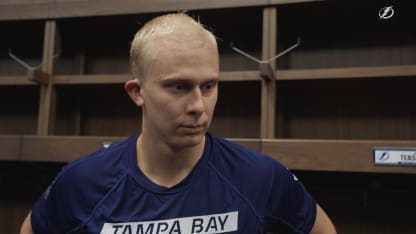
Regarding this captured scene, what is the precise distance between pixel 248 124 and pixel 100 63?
789mm

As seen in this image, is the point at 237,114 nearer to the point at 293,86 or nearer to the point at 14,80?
the point at 293,86

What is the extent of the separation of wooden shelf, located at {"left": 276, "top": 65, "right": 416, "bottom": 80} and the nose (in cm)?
68

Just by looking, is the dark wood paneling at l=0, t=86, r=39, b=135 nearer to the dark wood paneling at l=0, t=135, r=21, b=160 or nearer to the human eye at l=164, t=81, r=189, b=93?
the dark wood paneling at l=0, t=135, r=21, b=160

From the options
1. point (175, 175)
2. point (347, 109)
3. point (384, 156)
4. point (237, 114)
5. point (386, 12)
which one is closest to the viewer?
point (175, 175)

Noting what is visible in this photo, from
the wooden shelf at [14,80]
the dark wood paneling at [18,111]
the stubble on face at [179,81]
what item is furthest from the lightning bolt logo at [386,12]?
the dark wood paneling at [18,111]

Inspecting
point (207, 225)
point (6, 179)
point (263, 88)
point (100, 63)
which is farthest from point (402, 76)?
point (6, 179)

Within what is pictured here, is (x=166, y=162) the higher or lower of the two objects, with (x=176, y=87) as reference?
lower

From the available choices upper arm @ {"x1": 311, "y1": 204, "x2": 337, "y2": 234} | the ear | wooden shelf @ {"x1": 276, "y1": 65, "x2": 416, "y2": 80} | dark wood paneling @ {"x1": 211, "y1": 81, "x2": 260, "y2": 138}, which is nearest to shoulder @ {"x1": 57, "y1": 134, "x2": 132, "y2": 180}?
the ear

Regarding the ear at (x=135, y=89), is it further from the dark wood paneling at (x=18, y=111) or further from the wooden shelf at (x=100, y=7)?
the dark wood paneling at (x=18, y=111)

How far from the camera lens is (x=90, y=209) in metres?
0.75

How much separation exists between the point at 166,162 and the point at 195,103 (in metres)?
0.17

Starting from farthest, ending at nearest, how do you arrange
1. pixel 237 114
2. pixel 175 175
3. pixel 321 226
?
pixel 237 114
pixel 321 226
pixel 175 175

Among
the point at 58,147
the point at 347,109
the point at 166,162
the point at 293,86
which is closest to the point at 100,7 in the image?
the point at 58,147

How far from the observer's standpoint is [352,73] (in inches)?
47.2
